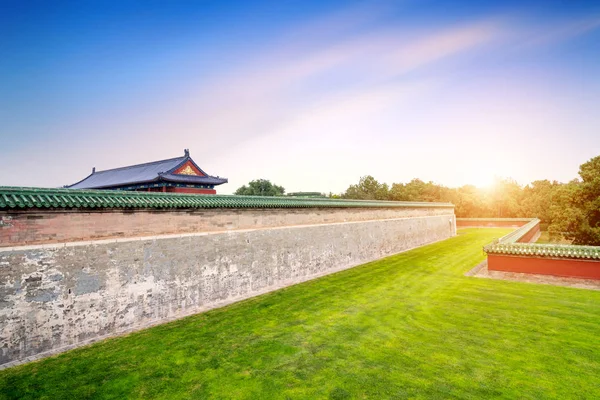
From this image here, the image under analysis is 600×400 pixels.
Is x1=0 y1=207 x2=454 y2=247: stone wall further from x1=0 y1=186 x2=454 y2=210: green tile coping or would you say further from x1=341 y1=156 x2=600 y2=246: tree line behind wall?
x1=341 y1=156 x2=600 y2=246: tree line behind wall

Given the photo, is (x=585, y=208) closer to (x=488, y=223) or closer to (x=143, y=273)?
(x=143, y=273)

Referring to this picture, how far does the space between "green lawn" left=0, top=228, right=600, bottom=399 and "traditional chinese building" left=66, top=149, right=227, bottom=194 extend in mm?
9003

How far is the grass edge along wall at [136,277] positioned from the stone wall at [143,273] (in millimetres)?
18

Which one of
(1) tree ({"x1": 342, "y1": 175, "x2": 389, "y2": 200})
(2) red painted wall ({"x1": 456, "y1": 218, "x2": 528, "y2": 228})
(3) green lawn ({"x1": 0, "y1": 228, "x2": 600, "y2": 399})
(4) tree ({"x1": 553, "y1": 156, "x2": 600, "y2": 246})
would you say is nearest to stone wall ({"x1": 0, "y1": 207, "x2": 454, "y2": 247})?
(3) green lawn ({"x1": 0, "y1": 228, "x2": 600, "y2": 399})

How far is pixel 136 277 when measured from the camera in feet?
24.1

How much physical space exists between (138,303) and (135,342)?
1.15 metres

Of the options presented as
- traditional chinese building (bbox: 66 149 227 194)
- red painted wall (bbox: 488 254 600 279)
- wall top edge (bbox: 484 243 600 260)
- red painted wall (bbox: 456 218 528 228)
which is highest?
traditional chinese building (bbox: 66 149 227 194)

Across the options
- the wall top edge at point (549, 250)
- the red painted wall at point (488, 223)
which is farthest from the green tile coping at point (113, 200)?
the red painted wall at point (488, 223)

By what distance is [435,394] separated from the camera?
445 cm

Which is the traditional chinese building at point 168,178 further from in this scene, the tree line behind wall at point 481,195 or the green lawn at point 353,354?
the tree line behind wall at point 481,195

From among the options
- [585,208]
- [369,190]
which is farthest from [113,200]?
[369,190]

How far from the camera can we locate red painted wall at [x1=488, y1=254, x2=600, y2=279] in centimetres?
1031

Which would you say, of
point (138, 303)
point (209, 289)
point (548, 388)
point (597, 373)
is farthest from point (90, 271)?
point (597, 373)

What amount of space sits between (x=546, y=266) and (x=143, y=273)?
44.2 feet
